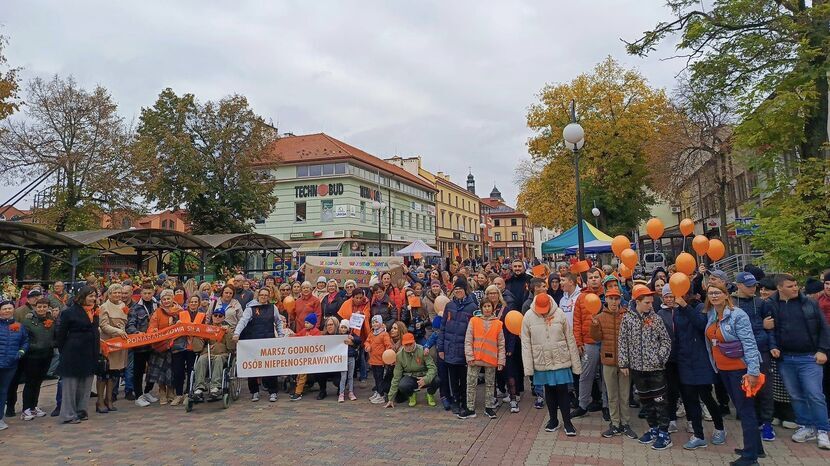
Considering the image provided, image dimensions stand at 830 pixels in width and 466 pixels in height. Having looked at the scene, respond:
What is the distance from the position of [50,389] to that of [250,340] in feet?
15.4

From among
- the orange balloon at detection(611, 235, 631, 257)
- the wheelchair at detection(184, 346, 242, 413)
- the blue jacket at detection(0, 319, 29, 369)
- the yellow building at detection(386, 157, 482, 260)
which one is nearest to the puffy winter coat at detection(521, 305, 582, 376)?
the orange balloon at detection(611, 235, 631, 257)

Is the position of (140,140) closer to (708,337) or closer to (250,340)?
(250,340)

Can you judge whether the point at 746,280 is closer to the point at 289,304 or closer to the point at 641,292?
the point at 641,292

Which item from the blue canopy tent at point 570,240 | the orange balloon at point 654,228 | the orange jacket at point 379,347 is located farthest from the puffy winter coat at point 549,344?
the blue canopy tent at point 570,240

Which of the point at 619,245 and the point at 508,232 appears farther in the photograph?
the point at 508,232

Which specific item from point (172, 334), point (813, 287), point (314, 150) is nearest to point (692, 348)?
point (813, 287)

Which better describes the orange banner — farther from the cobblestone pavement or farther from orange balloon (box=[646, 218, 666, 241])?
orange balloon (box=[646, 218, 666, 241])

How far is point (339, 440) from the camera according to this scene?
6.13 meters

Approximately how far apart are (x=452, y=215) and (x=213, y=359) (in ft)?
203

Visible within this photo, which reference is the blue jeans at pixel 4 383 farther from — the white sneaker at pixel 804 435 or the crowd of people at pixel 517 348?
the white sneaker at pixel 804 435

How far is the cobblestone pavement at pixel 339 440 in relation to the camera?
539 centimetres

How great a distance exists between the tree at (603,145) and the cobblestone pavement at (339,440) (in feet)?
87.4

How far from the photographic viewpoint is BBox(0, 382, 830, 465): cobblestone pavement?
5387 mm

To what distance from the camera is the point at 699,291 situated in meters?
7.43
